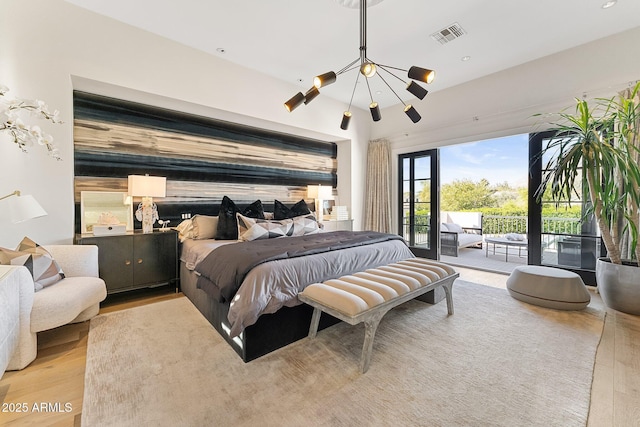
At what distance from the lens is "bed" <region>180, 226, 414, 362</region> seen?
183 cm

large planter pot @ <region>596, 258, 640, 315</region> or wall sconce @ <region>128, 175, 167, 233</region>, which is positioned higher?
wall sconce @ <region>128, 175, 167, 233</region>

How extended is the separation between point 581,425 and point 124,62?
467 centimetres

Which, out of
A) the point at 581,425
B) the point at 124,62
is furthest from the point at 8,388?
the point at 581,425

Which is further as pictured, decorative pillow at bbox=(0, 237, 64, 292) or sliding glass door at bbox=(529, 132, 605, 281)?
sliding glass door at bbox=(529, 132, 605, 281)

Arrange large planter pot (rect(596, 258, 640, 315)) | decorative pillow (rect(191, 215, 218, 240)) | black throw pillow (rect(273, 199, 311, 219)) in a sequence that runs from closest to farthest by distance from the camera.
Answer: large planter pot (rect(596, 258, 640, 315)) < decorative pillow (rect(191, 215, 218, 240)) < black throw pillow (rect(273, 199, 311, 219))

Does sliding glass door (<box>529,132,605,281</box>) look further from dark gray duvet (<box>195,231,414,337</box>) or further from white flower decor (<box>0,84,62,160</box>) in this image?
white flower decor (<box>0,84,62,160</box>)

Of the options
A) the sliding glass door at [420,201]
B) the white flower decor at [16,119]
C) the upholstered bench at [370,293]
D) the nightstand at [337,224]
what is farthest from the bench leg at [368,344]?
the sliding glass door at [420,201]

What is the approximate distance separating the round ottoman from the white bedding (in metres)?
1.56

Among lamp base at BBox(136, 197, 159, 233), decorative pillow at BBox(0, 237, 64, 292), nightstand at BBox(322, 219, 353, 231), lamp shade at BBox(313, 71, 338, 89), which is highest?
lamp shade at BBox(313, 71, 338, 89)

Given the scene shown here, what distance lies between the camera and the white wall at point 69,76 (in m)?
2.36

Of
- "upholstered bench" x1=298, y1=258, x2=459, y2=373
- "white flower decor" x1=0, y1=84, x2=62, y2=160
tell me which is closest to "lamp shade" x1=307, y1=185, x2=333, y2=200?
"upholstered bench" x1=298, y1=258, x2=459, y2=373

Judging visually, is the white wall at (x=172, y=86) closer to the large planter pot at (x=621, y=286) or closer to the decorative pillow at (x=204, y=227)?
the decorative pillow at (x=204, y=227)

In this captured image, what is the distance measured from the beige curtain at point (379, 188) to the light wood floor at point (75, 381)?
333 centimetres

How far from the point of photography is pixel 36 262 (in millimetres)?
2018
